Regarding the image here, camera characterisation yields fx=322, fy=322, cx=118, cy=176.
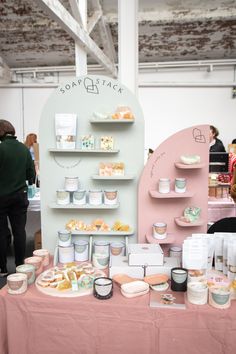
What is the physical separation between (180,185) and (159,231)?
34 centimetres

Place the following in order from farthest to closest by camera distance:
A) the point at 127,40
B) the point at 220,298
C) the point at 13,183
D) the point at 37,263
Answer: the point at 13,183 → the point at 127,40 → the point at 37,263 → the point at 220,298

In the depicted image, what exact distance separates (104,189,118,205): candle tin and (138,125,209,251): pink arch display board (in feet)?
0.56

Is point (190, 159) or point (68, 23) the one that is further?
point (68, 23)

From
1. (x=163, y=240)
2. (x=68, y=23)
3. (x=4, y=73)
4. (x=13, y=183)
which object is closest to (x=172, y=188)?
(x=163, y=240)

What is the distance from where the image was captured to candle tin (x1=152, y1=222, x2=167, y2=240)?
2.19 metres

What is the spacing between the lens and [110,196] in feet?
7.31

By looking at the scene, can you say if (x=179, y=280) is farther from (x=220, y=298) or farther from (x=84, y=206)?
(x=84, y=206)

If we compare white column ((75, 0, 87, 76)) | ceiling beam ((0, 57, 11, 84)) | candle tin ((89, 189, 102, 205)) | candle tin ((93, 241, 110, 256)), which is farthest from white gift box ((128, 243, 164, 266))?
ceiling beam ((0, 57, 11, 84))

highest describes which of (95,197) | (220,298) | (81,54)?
(81,54)

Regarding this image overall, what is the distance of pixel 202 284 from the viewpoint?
1.57 metres

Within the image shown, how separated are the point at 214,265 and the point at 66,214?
3.59 ft

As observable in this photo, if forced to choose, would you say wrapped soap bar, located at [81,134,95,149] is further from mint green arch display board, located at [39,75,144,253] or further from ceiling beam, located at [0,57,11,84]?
ceiling beam, located at [0,57,11,84]

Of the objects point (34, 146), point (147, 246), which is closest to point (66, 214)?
point (147, 246)

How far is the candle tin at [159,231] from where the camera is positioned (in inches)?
86.2
